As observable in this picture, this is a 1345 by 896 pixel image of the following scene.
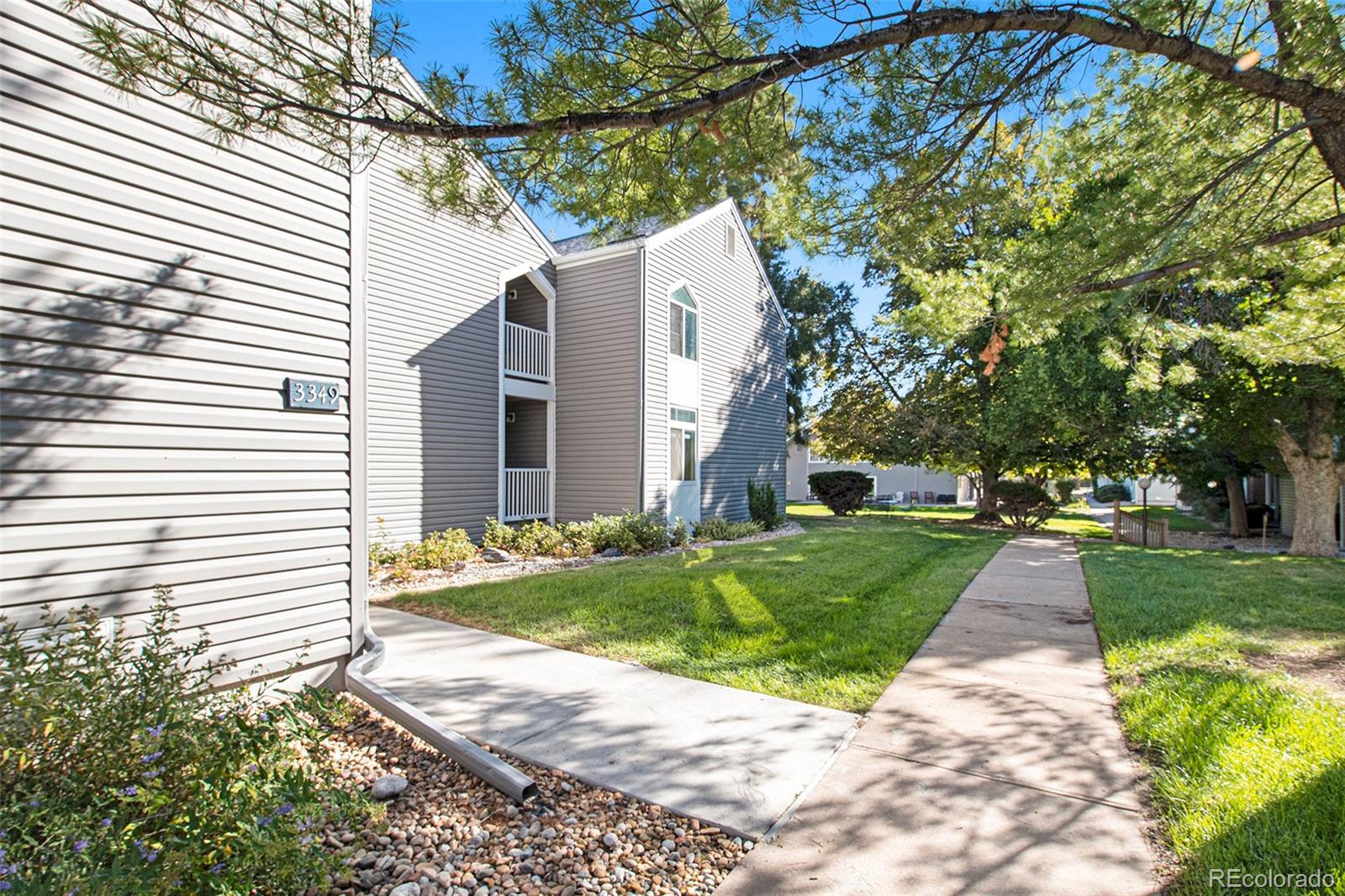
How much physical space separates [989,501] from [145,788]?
1892 cm

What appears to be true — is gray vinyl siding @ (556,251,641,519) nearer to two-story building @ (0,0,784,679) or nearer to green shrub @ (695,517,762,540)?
green shrub @ (695,517,762,540)

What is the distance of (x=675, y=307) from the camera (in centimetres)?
1310

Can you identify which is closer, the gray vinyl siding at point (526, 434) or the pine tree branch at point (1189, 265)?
the pine tree branch at point (1189, 265)

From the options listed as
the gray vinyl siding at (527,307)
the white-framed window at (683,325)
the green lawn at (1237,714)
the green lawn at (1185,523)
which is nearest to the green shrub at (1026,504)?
the green lawn at (1185,523)

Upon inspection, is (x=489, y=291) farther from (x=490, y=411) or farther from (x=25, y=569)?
(x=25, y=569)

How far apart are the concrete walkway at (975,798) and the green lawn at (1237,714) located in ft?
0.57

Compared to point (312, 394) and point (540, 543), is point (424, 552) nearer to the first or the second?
point (540, 543)

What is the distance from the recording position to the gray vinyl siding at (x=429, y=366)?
30.9 ft

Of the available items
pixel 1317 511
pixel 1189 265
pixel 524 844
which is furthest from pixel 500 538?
pixel 1317 511

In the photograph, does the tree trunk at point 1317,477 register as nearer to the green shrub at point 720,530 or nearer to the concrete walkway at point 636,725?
the green shrub at point 720,530

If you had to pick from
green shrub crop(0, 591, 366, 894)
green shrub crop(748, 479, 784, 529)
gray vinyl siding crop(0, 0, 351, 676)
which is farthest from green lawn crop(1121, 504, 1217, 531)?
green shrub crop(0, 591, 366, 894)

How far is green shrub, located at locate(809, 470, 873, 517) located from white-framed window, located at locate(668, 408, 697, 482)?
7887 mm

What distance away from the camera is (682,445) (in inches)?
518

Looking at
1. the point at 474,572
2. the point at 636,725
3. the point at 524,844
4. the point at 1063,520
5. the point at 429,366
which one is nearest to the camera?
the point at 524,844
